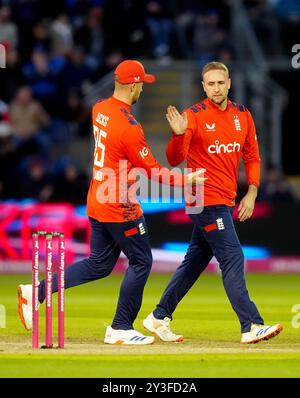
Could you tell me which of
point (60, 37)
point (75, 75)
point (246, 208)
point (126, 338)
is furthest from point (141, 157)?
point (60, 37)

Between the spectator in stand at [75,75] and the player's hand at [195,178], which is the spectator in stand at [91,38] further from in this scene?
the player's hand at [195,178]

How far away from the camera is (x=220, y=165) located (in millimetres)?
11406

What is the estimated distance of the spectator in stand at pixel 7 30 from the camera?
23.5m

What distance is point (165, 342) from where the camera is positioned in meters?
11.6

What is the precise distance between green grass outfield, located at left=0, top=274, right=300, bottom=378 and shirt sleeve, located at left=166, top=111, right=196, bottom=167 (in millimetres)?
1585

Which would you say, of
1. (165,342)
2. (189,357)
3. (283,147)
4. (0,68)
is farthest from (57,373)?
(283,147)

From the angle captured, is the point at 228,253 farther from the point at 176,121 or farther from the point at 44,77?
the point at 44,77

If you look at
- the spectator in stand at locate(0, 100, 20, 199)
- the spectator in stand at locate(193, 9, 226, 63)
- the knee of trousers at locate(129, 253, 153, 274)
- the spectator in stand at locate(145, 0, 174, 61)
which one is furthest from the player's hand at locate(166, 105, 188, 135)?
the spectator in stand at locate(145, 0, 174, 61)

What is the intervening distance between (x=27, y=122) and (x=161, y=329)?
11.4 m

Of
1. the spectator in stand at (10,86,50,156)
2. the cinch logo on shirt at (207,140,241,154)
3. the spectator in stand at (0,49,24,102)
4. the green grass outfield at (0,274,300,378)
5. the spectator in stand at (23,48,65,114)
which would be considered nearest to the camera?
the green grass outfield at (0,274,300,378)

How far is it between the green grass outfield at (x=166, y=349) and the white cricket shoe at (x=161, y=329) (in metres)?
0.14

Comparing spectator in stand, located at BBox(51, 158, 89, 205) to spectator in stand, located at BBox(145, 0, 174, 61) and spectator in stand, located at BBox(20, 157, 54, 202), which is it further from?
spectator in stand, located at BBox(145, 0, 174, 61)

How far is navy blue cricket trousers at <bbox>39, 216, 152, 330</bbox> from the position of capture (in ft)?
36.8

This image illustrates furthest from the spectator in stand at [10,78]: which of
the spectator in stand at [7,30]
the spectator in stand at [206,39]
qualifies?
the spectator in stand at [206,39]
